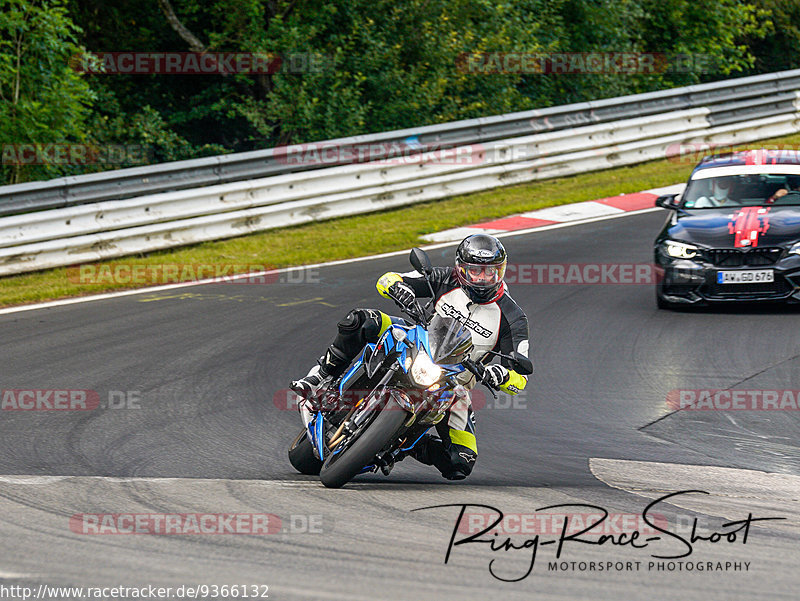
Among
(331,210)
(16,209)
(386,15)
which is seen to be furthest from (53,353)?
(386,15)

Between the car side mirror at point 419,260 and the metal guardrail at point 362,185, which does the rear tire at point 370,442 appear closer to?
the car side mirror at point 419,260

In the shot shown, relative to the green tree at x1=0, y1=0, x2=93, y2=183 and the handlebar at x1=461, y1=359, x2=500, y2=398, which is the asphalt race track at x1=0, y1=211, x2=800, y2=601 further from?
the green tree at x1=0, y1=0, x2=93, y2=183

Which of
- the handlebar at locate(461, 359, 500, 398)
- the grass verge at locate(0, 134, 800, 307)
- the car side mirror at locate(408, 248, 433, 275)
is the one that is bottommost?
the grass verge at locate(0, 134, 800, 307)

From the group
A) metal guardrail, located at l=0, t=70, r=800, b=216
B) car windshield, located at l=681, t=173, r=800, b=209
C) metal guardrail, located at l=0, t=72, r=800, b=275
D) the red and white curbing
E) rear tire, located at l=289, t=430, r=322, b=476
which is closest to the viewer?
rear tire, located at l=289, t=430, r=322, b=476

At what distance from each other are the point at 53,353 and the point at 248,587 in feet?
20.0

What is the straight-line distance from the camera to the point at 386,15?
20.8 metres

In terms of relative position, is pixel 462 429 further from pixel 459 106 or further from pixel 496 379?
pixel 459 106

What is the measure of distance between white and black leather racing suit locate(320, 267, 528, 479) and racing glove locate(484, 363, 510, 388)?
54 mm

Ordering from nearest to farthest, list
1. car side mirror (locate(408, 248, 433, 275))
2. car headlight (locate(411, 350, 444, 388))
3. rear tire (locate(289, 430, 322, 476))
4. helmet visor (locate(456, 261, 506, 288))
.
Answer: car headlight (locate(411, 350, 444, 388)), car side mirror (locate(408, 248, 433, 275)), helmet visor (locate(456, 261, 506, 288)), rear tire (locate(289, 430, 322, 476))

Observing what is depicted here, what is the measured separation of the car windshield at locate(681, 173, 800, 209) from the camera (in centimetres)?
1233

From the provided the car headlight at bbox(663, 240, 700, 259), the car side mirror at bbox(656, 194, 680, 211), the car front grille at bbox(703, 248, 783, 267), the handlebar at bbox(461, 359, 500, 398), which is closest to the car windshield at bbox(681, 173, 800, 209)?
the car side mirror at bbox(656, 194, 680, 211)

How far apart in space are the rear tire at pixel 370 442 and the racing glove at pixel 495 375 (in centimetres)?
54

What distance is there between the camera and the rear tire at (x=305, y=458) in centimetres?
666

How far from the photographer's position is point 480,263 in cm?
645
